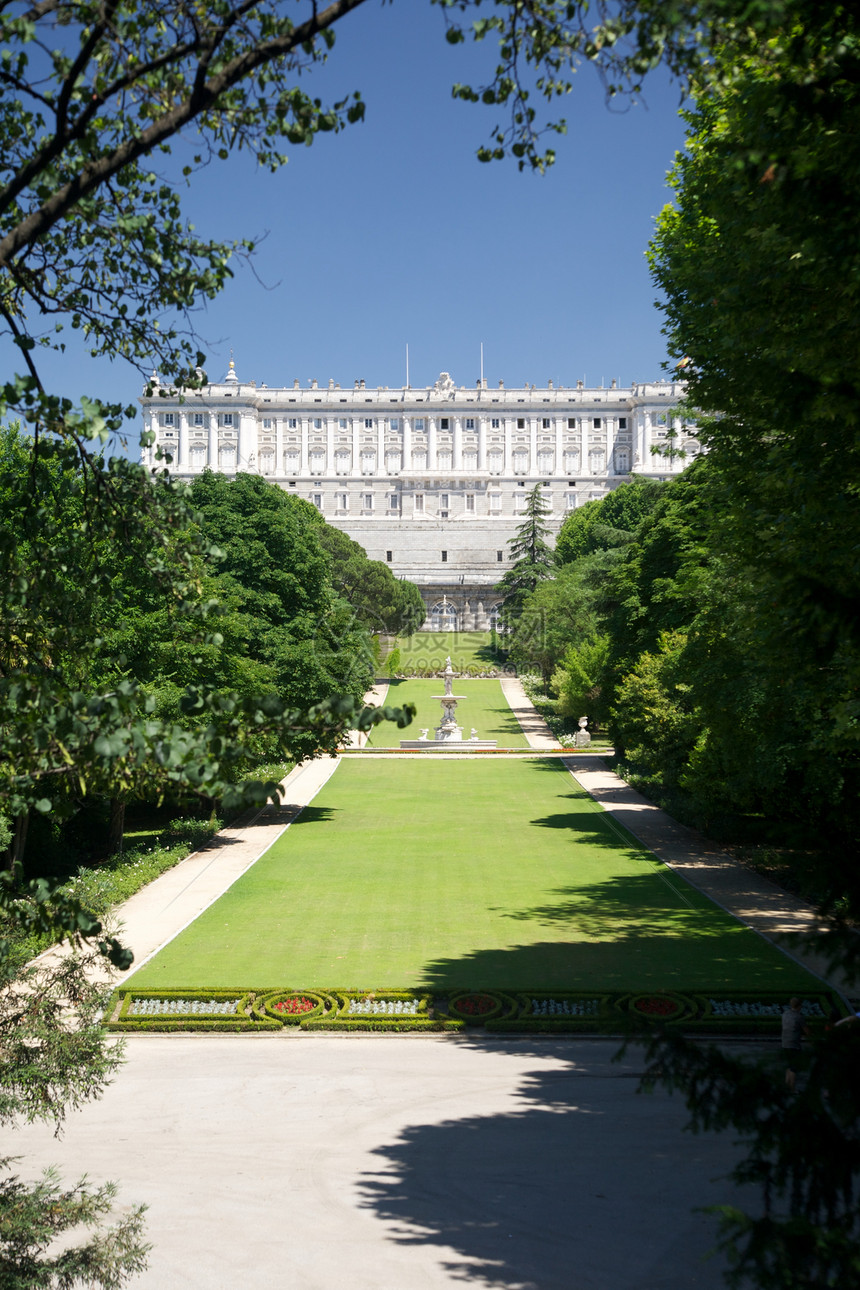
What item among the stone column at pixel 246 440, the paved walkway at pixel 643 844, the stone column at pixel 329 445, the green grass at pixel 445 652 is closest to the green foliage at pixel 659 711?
the paved walkway at pixel 643 844

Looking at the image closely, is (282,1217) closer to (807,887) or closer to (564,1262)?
(564,1262)

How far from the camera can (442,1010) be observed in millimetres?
14906

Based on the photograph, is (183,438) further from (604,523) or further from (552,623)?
(552,623)

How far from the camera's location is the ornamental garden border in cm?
1418

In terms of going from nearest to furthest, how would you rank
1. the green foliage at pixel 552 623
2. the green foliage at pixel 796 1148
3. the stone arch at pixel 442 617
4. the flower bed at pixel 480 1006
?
the green foliage at pixel 796 1148
the flower bed at pixel 480 1006
the green foliage at pixel 552 623
the stone arch at pixel 442 617

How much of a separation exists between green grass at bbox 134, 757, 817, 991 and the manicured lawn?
46.7 ft

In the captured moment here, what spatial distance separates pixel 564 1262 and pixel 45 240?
A: 8.62 metres

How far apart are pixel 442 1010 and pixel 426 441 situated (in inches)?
4629

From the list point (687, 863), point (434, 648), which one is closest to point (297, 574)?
point (687, 863)

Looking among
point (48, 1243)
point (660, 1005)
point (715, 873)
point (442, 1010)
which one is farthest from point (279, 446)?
point (48, 1243)

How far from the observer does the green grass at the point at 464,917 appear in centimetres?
1630

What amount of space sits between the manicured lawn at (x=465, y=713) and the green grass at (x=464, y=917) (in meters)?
14.2

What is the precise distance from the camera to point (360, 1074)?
12.8 meters

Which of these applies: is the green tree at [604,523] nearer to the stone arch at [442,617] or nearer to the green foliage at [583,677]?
the stone arch at [442,617]
